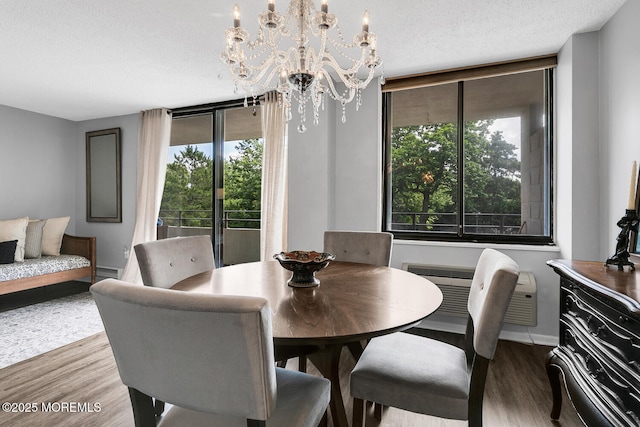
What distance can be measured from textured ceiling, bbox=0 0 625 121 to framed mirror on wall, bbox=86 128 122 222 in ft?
4.45

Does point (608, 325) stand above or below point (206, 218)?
below

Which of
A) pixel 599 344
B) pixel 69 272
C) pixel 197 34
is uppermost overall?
pixel 197 34

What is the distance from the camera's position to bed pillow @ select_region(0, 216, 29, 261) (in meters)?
3.91

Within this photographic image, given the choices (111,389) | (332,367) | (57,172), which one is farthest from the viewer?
(57,172)

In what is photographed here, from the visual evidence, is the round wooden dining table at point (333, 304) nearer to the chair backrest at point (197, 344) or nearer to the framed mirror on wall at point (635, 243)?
the chair backrest at point (197, 344)

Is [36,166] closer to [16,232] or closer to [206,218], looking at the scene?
[16,232]

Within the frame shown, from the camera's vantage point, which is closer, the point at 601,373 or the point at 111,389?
the point at 601,373

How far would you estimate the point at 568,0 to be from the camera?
6.57 ft

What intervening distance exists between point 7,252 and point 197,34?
340 centimetres

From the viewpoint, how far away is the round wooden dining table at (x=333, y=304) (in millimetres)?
1041

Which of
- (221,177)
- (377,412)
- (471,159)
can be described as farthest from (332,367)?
(221,177)

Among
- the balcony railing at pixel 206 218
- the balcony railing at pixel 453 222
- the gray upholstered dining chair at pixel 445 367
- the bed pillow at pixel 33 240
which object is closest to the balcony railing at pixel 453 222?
the balcony railing at pixel 453 222

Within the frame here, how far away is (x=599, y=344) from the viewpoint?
134 centimetres

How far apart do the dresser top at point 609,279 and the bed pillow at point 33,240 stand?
5.36 m
